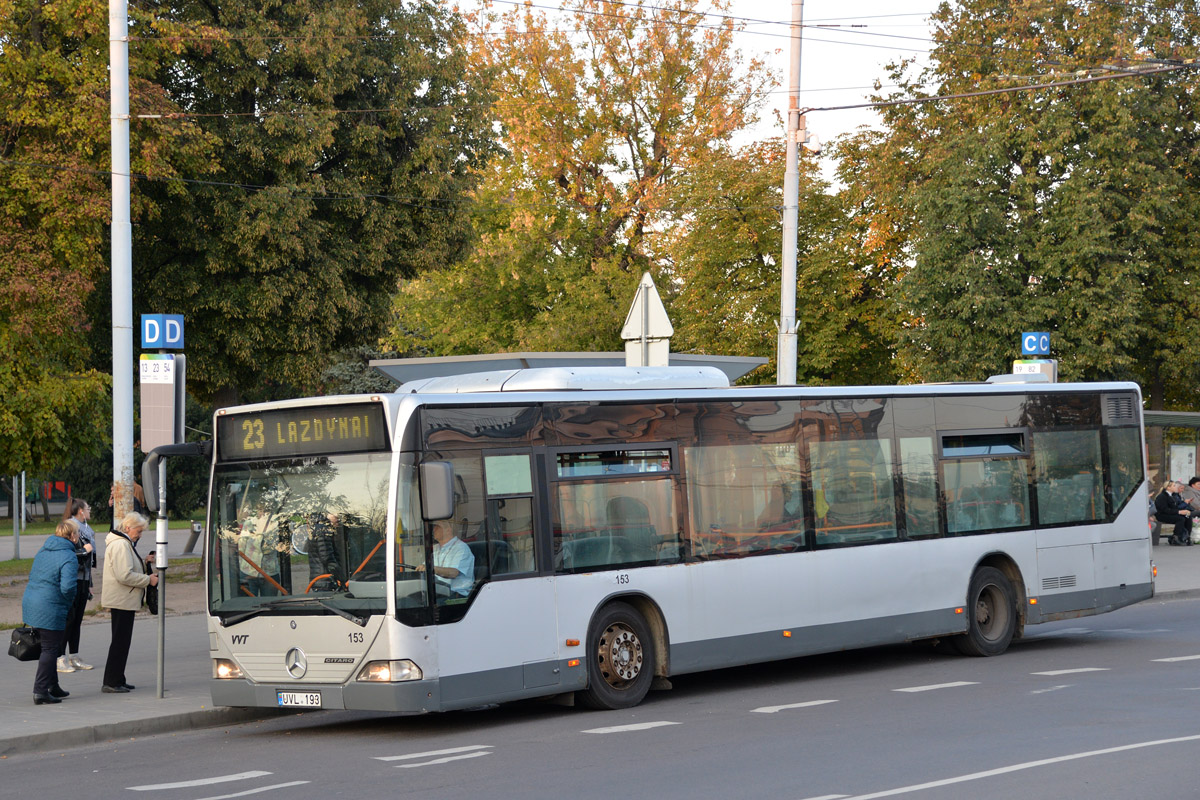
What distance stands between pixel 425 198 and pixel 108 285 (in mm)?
5843

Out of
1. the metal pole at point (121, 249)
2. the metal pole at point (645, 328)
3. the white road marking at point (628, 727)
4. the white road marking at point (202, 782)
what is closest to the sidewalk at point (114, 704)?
the white road marking at point (202, 782)

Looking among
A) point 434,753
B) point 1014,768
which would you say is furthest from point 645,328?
point 1014,768

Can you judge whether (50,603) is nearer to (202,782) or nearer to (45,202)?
(202,782)

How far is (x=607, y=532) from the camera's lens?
1220cm

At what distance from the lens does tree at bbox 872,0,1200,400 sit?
1367 inches

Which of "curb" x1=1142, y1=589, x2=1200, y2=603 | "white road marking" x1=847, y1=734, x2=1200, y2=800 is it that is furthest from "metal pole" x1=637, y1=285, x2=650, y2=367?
"curb" x1=1142, y1=589, x2=1200, y2=603

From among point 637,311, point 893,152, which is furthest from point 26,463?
point 893,152

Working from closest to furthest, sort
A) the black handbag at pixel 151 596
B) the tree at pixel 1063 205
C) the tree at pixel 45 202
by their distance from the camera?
the black handbag at pixel 151 596 → the tree at pixel 45 202 → the tree at pixel 1063 205

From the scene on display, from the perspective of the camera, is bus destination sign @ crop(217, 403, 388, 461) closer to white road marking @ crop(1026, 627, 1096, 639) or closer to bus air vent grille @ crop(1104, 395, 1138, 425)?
bus air vent grille @ crop(1104, 395, 1138, 425)

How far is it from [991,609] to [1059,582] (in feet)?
3.54

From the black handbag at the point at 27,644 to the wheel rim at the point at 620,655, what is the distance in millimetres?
4801

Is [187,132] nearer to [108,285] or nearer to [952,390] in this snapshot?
[108,285]

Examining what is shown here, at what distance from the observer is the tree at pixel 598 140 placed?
38.5m

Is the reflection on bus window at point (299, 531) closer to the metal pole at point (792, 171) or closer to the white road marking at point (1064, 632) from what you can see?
the white road marking at point (1064, 632)
